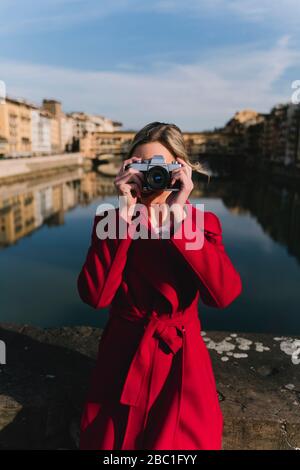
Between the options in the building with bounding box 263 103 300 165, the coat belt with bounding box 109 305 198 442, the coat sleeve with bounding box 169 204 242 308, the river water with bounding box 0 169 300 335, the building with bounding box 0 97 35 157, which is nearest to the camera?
the coat sleeve with bounding box 169 204 242 308

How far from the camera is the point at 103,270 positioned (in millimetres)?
1600

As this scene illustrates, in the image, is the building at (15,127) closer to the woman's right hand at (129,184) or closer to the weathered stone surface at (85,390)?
the weathered stone surface at (85,390)

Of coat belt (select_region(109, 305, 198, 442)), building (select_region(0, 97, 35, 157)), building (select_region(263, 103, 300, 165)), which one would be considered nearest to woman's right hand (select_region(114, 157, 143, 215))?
coat belt (select_region(109, 305, 198, 442))

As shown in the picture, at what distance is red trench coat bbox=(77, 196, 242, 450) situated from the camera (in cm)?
158

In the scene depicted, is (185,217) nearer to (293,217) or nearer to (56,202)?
(293,217)

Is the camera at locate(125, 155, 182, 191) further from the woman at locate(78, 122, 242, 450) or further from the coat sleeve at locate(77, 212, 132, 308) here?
the coat sleeve at locate(77, 212, 132, 308)

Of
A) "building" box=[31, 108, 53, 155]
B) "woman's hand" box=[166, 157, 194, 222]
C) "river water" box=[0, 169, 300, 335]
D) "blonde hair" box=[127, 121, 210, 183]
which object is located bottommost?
"river water" box=[0, 169, 300, 335]

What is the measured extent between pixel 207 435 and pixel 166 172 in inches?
41.1

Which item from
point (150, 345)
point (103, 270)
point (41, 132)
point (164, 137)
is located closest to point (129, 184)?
point (164, 137)

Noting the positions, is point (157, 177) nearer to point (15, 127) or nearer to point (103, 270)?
point (103, 270)

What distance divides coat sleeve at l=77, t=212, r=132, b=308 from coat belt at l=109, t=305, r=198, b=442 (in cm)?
16

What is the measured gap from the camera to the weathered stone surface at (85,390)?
1979mm

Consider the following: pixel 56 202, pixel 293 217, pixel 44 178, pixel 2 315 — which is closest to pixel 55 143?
pixel 44 178

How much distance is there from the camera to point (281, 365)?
2438 millimetres
